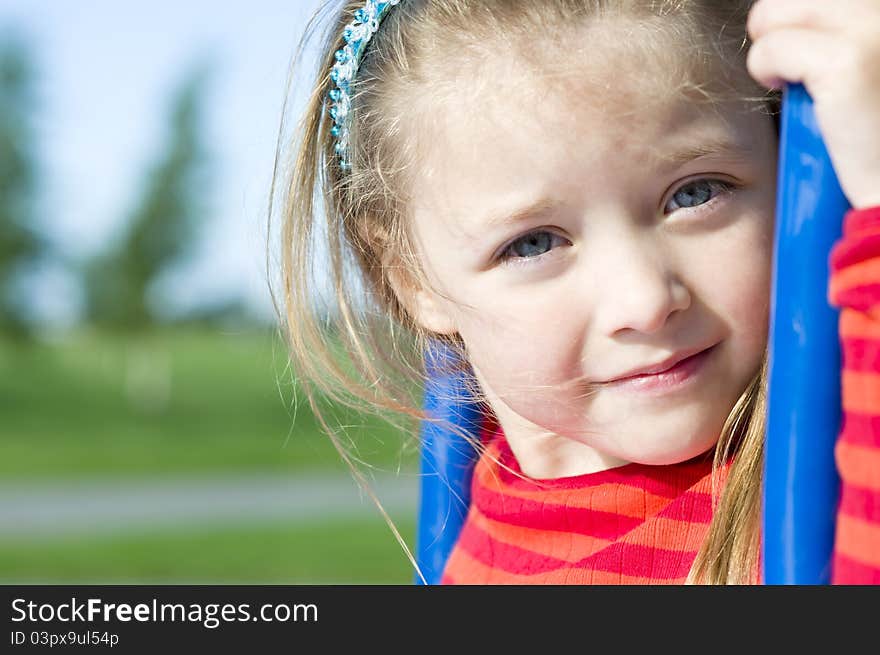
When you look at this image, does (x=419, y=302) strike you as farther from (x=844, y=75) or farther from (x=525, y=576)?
(x=844, y=75)

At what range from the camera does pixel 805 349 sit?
3.73 feet

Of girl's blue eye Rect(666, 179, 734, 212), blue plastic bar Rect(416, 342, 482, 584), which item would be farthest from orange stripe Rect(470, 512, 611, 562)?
girl's blue eye Rect(666, 179, 734, 212)

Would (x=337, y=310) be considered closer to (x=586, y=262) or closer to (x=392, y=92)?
(x=392, y=92)

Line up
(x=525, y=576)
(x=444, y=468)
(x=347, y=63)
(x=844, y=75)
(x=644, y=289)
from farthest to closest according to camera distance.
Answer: (x=444, y=468)
(x=347, y=63)
(x=525, y=576)
(x=644, y=289)
(x=844, y=75)

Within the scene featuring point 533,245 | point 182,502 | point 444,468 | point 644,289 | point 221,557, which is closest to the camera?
point 644,289

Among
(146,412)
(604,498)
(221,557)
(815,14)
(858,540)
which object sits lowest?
(858,540)

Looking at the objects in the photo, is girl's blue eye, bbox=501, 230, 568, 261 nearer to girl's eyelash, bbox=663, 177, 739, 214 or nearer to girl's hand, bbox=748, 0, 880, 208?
girl's eyelash, bbox=663, 177, 739, 214

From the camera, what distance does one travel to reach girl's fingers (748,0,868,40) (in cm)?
109

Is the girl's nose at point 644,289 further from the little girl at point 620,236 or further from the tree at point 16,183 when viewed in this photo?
the tree at point 16,183

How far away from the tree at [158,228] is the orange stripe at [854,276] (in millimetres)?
22883

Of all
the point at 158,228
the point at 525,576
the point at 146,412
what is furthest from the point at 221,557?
the point at 158,228

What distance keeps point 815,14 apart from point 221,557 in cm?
834

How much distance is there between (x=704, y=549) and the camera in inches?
56.2
